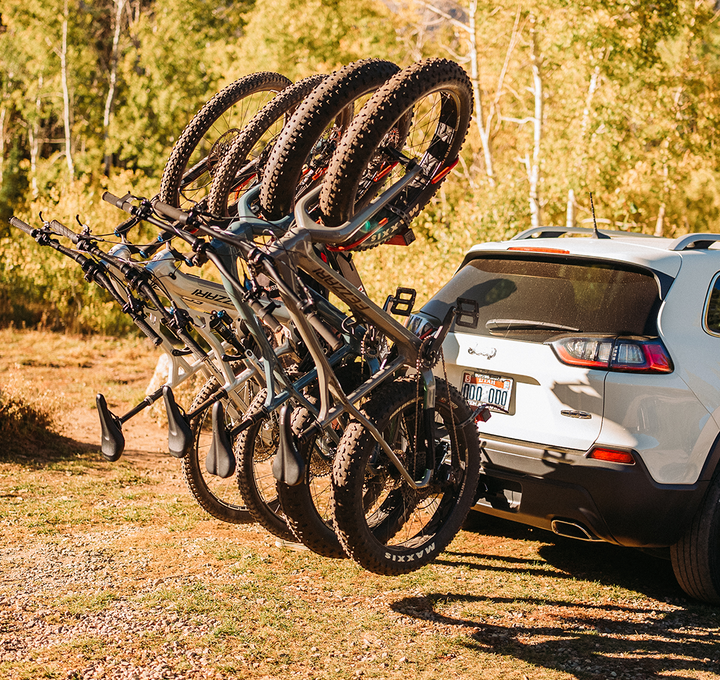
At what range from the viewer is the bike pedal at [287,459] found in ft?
12.3

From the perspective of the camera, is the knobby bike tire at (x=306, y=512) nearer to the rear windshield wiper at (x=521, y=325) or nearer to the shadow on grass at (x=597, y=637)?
the shadow on grass at (x=597, y=637)

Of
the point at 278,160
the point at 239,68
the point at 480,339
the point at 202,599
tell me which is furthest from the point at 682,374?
the point at 239,68

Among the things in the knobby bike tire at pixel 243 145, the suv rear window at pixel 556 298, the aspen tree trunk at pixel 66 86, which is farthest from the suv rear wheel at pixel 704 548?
the aspen tree trunk at pixel 66 86

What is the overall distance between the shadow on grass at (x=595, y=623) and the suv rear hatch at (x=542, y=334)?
2.95 ft

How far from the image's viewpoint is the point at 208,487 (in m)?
5.53

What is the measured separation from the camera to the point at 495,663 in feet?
12.8

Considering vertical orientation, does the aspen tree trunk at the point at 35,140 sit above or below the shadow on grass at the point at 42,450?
above

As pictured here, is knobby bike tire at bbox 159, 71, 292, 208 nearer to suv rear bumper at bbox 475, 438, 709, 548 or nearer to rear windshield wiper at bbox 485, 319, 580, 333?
rear windshield wiper at bbox 485, 319, 580, 333

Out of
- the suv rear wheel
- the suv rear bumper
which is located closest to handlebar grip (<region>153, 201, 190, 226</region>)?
the suv rear bumper

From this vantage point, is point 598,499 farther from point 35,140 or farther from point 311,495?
point 35,140

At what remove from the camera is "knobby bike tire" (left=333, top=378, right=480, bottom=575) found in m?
3.95

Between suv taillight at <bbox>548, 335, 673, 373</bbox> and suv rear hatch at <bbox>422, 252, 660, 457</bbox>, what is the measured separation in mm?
43

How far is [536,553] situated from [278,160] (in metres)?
3.13

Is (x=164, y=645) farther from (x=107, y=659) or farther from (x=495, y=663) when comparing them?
(x=495, y=663)
